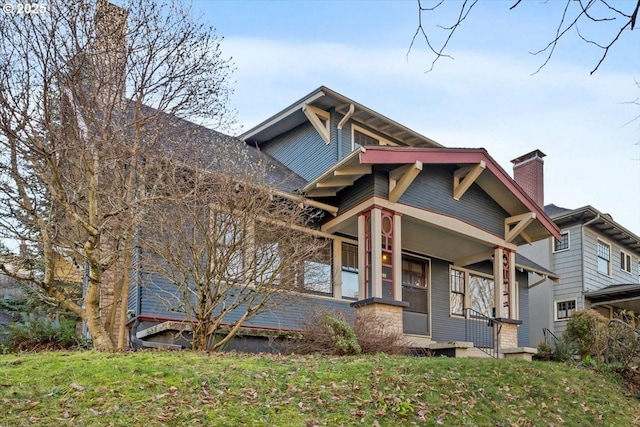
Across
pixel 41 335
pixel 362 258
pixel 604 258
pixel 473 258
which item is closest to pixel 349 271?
pixel 362 258

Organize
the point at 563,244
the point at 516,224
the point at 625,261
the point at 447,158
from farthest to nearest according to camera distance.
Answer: the point at 625,261 → the point at 563,244 → the point at 516,224 → the point at 447,158

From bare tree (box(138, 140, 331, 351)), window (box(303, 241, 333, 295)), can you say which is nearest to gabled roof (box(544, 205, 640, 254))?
window (box(303, 241, 333, 295))

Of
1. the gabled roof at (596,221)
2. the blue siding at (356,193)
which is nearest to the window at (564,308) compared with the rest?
the gabled roof at (596,221)

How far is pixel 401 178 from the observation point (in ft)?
39.1

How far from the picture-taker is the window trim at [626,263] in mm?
23672

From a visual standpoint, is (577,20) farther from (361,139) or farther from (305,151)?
(305,151)

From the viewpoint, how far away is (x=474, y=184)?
46.8ft

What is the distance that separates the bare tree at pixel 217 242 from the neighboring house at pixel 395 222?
123cm

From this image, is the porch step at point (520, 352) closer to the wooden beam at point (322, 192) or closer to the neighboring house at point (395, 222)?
the neighboring house at point (395, 222)

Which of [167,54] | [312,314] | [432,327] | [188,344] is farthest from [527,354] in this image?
[167,54]

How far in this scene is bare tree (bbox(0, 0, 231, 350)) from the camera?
788cm

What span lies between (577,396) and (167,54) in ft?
26.5

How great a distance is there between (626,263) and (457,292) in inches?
453

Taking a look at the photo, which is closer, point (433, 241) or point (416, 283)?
point (433, 241)
